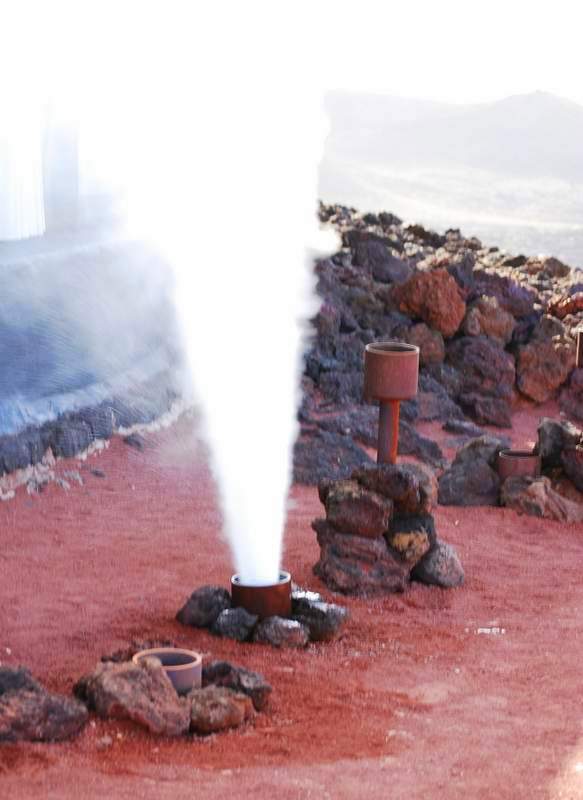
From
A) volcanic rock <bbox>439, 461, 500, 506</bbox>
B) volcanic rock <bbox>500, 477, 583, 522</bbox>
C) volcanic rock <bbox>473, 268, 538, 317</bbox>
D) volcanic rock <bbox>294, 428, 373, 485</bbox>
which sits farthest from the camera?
volcanic rock <bbox>473, 268, 538, 317</bbox>

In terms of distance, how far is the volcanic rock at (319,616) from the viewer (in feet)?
20.0

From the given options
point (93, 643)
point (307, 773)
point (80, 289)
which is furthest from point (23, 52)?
point (307, 773)

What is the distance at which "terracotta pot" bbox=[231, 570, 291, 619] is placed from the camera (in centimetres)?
611

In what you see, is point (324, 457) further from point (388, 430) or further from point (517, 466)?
point (388, 430)

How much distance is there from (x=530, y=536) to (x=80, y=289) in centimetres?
475

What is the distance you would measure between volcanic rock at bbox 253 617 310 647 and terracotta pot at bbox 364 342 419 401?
2152 millimetres

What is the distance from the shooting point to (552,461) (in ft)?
32.2

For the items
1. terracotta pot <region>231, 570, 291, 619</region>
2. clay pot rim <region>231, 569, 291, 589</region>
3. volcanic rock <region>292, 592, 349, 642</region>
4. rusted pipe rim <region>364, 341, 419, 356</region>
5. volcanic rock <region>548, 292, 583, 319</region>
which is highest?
rusted pipe rim <region>364, 341, 419, 356</region>

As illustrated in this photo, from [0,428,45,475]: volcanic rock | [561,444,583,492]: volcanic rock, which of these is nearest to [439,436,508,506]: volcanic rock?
[561,444,583,492]: volcanic rock

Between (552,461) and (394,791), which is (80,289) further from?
(394,791)

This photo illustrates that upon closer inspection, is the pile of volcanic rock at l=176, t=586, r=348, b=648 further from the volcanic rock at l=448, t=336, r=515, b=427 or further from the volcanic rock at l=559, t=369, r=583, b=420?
Result: the volcanic rock at l=559, t=369, r=583, b=420

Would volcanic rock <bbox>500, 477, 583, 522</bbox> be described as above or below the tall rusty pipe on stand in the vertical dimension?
below

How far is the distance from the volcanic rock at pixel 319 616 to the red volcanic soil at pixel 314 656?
94 millimetres

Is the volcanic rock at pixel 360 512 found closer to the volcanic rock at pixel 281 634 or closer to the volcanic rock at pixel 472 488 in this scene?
the volcanic rock at pixel 281 634
